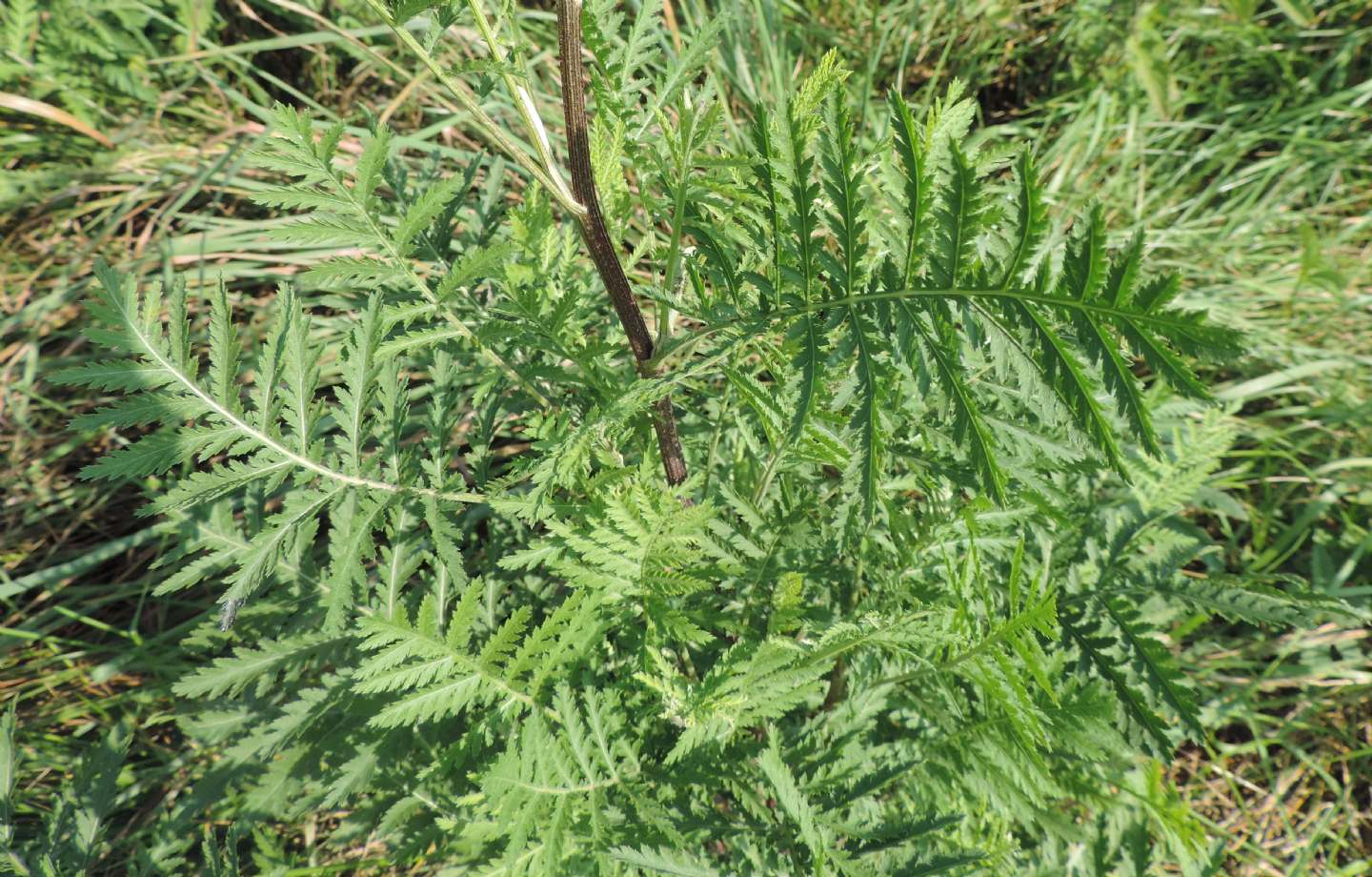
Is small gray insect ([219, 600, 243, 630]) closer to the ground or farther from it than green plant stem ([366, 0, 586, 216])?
closer to the ground

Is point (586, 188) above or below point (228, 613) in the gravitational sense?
above

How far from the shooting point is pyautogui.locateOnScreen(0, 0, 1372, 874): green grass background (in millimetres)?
2604

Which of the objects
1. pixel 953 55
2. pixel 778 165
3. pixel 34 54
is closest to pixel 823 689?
pixel 778 165

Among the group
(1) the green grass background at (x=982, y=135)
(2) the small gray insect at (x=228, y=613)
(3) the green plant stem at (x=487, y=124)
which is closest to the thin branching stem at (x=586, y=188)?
(3) the green plant stem at (x=487, y=124)

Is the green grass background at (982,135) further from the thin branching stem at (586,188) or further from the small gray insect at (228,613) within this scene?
the thin branching stem at (586,188)

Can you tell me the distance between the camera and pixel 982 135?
2957 mm

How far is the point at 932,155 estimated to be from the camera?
4.01 feet

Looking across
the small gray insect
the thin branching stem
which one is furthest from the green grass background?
the thin branching stem

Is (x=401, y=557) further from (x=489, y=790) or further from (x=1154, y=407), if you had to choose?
(x=1154, y=407)

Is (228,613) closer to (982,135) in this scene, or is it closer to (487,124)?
(487,124)

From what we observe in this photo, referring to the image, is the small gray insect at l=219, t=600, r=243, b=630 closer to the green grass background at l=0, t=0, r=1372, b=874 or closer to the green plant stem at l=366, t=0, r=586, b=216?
the green plant stem at l=366, t=0, r=586, b=216

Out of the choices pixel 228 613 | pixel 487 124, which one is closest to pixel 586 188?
pixel 487 124

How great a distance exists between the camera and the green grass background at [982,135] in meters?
2.60

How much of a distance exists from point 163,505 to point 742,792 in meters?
1.19
